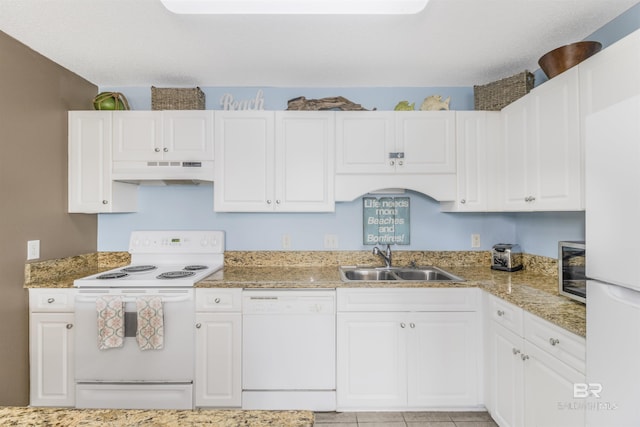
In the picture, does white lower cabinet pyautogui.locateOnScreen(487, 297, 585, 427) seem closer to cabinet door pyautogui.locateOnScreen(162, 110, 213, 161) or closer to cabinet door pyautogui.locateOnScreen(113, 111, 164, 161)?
cabinet door pyautogui.locateOnScreen(162, 110, 213, 161)

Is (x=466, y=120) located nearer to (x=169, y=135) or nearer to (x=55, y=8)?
(x=169, y=135)

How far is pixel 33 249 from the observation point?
2.22m

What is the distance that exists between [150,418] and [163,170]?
209 cm

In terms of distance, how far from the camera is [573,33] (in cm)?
200

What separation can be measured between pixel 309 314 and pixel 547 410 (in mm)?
1319

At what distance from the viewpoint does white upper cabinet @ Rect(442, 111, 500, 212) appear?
2.51m

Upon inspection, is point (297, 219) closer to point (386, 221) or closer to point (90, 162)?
point (386, 221)

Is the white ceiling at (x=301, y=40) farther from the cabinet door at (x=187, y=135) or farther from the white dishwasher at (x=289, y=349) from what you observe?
the white dishwasher at (x=289, y=349)

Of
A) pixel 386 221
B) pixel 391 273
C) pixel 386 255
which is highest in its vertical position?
pixel 386 221

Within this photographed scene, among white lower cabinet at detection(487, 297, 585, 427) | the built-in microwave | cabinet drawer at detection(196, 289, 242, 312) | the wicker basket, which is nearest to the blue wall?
the wicker basket

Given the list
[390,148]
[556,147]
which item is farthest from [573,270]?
[390,148]

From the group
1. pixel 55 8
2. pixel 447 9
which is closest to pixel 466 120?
pixel 447 9

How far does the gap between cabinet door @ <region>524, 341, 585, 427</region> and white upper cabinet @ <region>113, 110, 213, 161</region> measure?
2359 mm

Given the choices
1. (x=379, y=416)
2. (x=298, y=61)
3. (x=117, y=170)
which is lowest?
(x=379, y=416)
